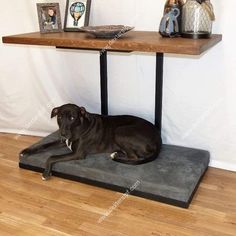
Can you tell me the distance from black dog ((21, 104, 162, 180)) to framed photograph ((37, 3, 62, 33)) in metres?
0.56

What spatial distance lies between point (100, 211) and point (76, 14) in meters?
1.32

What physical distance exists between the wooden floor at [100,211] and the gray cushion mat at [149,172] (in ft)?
0.18

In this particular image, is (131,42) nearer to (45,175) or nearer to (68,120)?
(68,120)

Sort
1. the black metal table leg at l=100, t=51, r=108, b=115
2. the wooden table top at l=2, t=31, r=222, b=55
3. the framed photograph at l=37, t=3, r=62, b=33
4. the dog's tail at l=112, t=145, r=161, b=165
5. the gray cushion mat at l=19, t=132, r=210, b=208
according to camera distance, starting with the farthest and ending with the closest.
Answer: the black metal table leg at l=100, t=51, r=108, b=115
the framed photograph at l=37, t=3, r=62, b=33
the dog's tail at l=112, t=145, r=161, b=165
the gray cushion mat at l=19, t=132, r=210, b=208
the wooden table top at l=2, t=31, r=222, b=55

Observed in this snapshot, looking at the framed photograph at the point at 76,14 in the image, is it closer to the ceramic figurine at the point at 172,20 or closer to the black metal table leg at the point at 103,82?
the black metal table leg at the point at 103,82

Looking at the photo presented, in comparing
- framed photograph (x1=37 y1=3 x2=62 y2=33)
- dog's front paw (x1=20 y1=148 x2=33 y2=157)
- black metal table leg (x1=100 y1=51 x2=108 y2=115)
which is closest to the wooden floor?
dog's front paw (x1=20 y1=148 x2=33 y2=157)

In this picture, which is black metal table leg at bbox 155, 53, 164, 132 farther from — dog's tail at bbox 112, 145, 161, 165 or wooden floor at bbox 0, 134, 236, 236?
wooden floor at bbox 0, 134, 236, 236

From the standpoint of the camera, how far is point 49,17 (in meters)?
2.30

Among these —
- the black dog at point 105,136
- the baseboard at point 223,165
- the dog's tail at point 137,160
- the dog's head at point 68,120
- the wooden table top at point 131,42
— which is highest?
the wooden table top at point 131,42

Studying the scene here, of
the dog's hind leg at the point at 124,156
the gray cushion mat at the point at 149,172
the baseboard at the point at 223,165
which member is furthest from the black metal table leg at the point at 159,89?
the baseboard at the point at 223,165

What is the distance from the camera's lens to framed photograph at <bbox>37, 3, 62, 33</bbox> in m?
2.28

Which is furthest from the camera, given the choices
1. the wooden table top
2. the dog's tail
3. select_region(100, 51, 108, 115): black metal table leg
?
select_region(100, 51, 108, 115): black metal table leg

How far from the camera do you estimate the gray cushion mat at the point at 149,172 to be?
1945 mm

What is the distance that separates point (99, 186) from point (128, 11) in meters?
1.19
